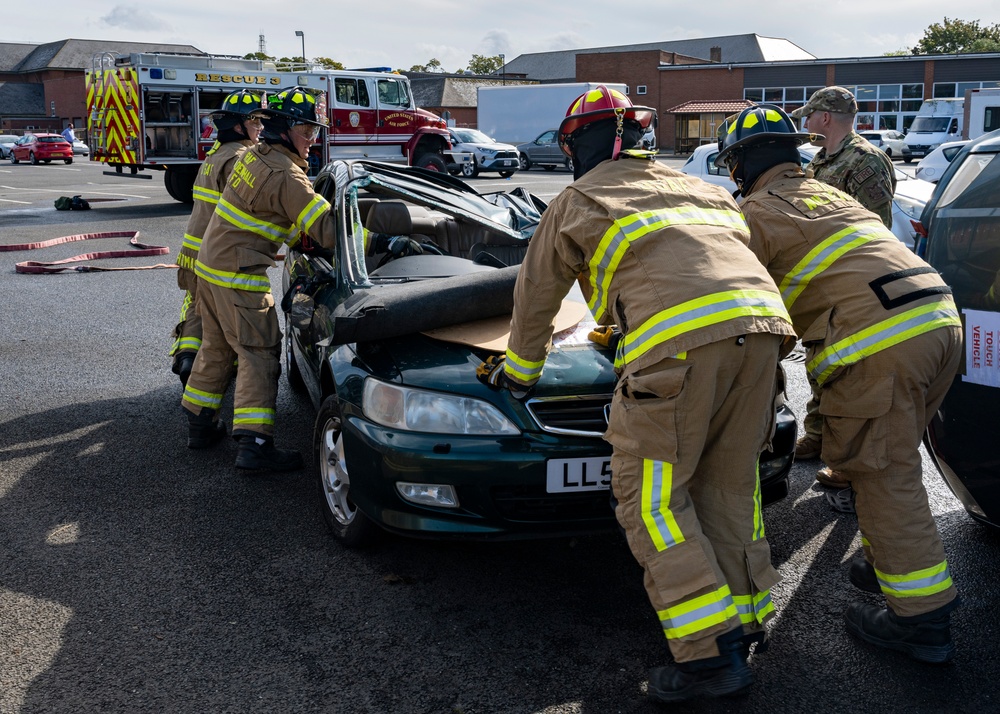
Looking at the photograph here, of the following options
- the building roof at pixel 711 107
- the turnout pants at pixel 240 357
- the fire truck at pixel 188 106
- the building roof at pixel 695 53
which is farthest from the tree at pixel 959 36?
the turnout pants at pixel 240 357

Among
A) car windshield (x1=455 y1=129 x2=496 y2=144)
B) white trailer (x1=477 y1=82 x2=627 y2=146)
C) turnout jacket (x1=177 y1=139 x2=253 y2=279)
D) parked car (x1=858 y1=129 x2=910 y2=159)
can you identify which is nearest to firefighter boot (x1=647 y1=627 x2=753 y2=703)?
turnout jacket (x1=177 y1=139 x2=253 y2=279)

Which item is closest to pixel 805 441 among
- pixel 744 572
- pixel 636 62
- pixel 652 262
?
pixel 744 572

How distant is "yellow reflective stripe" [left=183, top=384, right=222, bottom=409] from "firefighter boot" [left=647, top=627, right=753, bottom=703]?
3111mm

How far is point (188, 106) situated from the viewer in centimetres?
Result: 1923

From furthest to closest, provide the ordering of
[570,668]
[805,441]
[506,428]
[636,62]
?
[636,62] → [805,441] → [506,428] → [570,668]

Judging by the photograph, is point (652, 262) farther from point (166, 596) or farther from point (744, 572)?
point (166, 596)

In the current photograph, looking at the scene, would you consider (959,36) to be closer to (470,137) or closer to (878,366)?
(470,137)

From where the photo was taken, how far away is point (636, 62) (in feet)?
186

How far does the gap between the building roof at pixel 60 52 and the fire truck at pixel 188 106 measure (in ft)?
198

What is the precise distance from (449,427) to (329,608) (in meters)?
0.77

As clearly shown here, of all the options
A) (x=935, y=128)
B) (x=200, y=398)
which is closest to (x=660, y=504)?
(x=200, y=398)

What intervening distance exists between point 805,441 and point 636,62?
55.0 m

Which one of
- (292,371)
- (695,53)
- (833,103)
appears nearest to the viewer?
(833,103)

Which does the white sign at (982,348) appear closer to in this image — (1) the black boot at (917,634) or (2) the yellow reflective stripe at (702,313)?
(1) the black boot at (917,634)
